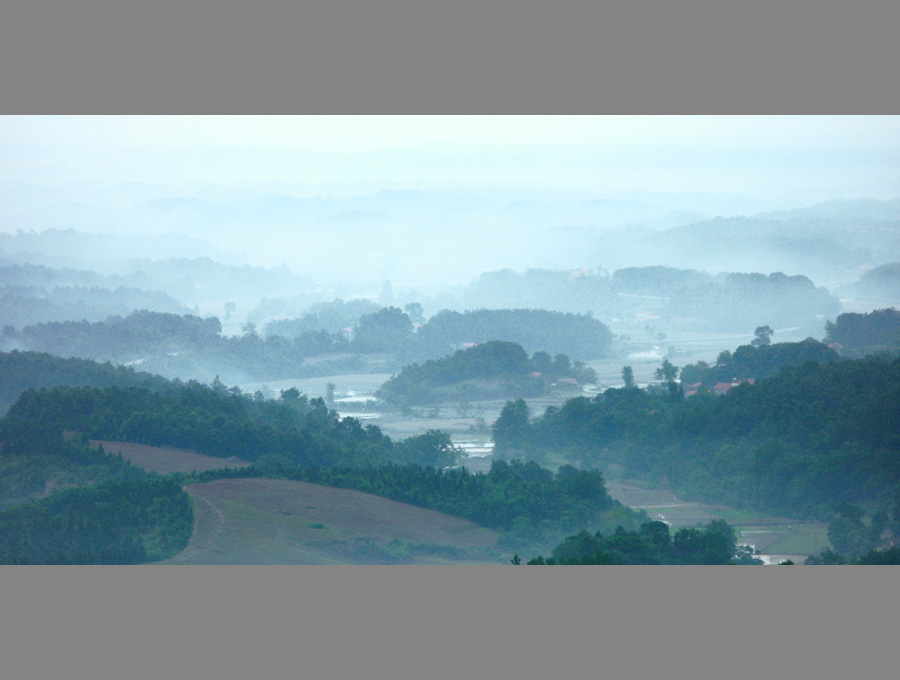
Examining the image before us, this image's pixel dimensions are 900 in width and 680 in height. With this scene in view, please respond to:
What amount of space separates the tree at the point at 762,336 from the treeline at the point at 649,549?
281 inches

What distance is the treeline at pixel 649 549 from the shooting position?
877cm

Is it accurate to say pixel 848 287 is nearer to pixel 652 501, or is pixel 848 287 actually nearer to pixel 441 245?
pixel 652 501

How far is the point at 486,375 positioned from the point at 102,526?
27.7 ft

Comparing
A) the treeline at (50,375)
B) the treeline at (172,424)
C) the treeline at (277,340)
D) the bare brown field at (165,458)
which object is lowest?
the bare brown field at (165,458)

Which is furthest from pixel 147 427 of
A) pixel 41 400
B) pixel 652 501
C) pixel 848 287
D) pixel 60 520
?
pixel 848 287

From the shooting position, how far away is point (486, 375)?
54.6ft

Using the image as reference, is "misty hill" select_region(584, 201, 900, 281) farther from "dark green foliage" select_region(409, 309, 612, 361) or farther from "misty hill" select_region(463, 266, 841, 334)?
"dark green foliage" select_region(409, 309, 612, 361)

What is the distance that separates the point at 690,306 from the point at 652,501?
19.3ft

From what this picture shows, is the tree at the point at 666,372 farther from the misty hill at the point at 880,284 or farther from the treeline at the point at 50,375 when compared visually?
the treeline at the point at 50,375

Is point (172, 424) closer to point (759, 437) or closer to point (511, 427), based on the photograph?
point (511, 427)

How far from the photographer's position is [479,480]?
457 inches

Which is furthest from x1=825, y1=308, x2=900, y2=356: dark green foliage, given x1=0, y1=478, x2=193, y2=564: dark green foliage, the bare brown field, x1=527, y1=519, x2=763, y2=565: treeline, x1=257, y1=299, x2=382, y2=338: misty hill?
x1=0, y1=478, x2=193, y2=564: dark green foliage

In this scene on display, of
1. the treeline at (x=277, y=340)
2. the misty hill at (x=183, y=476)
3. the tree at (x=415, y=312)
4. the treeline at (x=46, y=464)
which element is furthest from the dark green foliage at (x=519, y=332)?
the treeline at (x=46, y=464)

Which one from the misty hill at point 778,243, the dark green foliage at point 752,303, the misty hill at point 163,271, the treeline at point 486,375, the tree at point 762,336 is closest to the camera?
the misty hill at point 778,243
